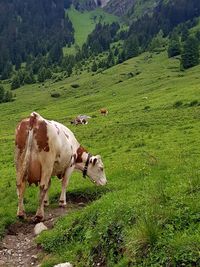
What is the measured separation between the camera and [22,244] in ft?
48.1

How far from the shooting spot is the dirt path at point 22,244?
13.2 metres

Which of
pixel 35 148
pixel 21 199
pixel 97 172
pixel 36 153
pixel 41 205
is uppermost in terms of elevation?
pixel 35 148

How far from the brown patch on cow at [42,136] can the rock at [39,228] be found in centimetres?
267

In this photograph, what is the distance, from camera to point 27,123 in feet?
53.7

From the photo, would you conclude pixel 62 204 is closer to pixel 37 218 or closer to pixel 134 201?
pixel 37 218

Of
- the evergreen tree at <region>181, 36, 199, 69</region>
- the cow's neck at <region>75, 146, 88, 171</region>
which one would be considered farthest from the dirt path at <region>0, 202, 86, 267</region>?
the evergreen tree at <region>181, 36, 199, 69</region>

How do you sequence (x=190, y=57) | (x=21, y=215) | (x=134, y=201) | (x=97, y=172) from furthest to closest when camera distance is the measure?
(x=190, y=57), (x=97, y=172), (x=21, y=215), (x=134, y=201)

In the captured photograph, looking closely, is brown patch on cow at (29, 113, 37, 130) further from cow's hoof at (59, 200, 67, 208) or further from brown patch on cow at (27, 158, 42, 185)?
cow's hoof at (59, 200, 67, 208)

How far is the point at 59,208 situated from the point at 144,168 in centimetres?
586

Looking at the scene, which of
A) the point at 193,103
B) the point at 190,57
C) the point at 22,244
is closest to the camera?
the point at 22,244

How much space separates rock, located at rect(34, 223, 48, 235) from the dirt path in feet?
0.58

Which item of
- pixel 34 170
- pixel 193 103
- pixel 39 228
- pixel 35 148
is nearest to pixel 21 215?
pixel 39 228

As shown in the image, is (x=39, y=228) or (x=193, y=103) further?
(x=193, y=103)

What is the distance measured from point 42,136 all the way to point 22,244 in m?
3.88
